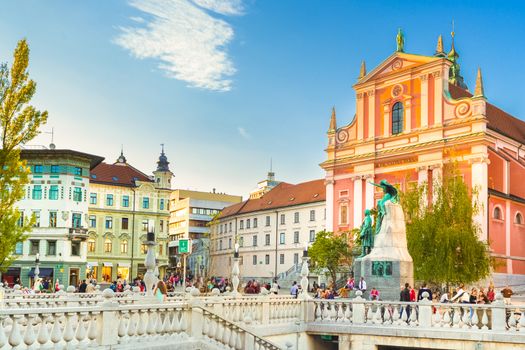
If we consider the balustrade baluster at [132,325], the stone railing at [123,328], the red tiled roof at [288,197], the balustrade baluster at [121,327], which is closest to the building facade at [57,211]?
the red tiled roof at [288,197]

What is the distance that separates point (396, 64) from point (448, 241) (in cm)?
2333

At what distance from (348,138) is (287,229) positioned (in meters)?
24.6

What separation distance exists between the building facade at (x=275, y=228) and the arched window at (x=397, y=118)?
22.1 metres

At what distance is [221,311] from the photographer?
687 inches

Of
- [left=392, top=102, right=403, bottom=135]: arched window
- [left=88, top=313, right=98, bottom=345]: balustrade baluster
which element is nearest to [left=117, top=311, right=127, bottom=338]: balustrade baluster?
[left=88, top=313, right=98, bottom=345]: balustrade baluster

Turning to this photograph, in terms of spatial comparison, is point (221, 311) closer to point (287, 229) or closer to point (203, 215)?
point (287, 229)

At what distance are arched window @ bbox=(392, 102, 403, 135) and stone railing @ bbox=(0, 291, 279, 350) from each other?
39.9m

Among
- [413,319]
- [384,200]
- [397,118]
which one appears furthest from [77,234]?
[413,319]

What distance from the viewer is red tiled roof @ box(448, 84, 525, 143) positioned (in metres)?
51.5

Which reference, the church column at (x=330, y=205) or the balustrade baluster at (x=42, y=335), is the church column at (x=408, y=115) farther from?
the balustrade baluster at (x=42, y=335)

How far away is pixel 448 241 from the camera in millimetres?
34344

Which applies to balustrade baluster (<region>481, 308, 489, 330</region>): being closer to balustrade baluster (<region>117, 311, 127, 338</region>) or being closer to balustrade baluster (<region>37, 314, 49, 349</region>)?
Answer: balustrade baluster (<region>117, 311, 127, 338</region>)

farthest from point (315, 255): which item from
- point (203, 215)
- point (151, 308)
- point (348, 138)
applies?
point (203, 215)

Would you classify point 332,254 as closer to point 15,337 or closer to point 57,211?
point 57,211
